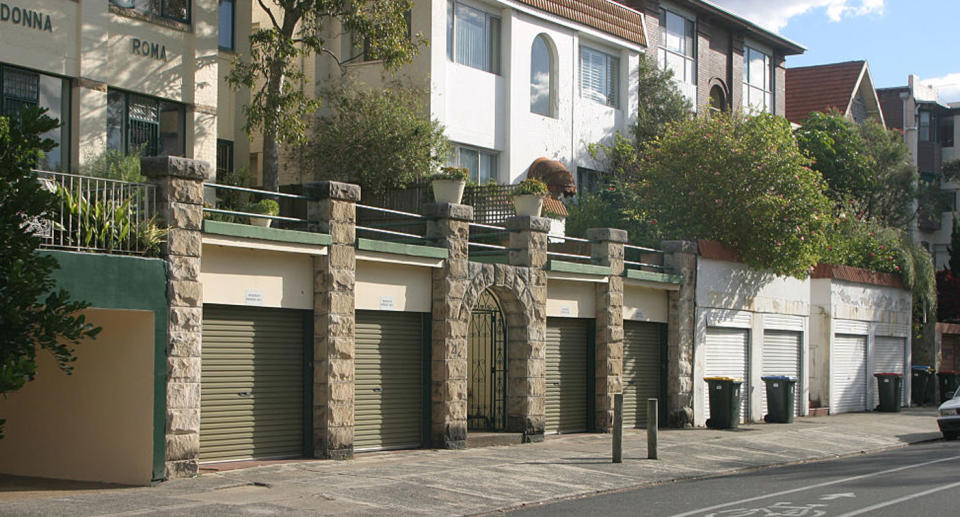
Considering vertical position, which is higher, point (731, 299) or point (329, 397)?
point (731, 299)

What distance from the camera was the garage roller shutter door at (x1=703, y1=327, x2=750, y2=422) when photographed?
25.6 m

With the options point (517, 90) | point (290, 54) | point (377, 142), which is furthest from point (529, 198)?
point (517, 90)

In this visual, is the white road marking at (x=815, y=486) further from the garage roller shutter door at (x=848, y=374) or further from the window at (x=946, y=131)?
the window at (x=946, y=131)

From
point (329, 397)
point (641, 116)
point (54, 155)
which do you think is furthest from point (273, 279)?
point (641, 116)

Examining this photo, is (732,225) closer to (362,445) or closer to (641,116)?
(641,116)

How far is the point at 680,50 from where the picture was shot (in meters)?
36.5

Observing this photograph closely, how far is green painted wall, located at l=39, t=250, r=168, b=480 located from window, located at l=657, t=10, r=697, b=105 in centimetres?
2392

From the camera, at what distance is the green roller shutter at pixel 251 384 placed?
15414 millimetres

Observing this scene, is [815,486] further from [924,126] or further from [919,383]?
[924,126]

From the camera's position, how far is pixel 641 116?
33.4 meters

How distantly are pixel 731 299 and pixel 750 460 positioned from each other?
292 inches

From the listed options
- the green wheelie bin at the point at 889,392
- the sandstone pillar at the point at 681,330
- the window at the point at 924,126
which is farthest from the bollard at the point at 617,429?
the window at the point at 924,126

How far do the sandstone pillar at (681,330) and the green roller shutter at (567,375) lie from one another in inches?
109

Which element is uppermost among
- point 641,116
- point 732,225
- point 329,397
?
point 641,116
